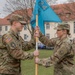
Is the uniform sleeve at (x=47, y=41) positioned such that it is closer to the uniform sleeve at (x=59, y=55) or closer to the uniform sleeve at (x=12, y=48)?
the uniform sleeve at (x=59, y=55)

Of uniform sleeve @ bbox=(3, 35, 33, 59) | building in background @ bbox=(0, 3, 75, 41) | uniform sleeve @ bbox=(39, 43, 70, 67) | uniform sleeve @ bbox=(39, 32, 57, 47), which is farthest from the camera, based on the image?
building in background @ bbox=(0, 3, 75, 41)

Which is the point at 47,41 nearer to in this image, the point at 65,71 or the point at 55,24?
the point at 65,71

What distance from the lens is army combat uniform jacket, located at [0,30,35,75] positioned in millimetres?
6293

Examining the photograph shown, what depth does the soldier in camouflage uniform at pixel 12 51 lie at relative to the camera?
6301 mm

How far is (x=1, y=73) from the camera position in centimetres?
647

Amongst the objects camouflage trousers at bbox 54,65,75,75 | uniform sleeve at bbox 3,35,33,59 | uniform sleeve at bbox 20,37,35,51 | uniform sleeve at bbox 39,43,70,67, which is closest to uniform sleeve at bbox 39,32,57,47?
uniform sleeve at bbox 20,37,35,51

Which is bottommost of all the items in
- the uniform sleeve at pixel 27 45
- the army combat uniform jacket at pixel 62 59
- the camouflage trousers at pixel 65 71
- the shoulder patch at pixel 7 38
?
the camouflage trousers at pixel 65 71

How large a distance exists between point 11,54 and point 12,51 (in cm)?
6

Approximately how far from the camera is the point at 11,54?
20.7 feet

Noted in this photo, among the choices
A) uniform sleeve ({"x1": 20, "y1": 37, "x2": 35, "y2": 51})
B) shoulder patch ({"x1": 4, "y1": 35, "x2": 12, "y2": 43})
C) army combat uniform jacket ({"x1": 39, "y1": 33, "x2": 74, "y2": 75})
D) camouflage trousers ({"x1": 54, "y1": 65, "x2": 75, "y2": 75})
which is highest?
shoulder patch ({"x1": 4, "y1": 35, "x2": 12, "y2": 43})

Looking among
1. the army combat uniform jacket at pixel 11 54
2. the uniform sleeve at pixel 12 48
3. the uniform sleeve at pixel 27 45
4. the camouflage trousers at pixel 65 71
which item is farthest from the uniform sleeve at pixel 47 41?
the uniform sleeve at pixel 12 48

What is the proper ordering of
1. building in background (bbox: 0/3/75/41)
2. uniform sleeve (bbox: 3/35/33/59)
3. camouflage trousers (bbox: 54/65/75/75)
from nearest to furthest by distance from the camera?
uniform sleeve (bbox: 3/35/33/59) → camouflage trousers (bbox: 54/65/75/75) → building in background (bbox: 0/3/75/41)

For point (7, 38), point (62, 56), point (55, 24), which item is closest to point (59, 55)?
point (62, 56)

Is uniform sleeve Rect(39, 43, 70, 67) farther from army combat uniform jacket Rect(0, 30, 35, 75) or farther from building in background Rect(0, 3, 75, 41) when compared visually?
building in background Rect(0, 3, 75, 41)
